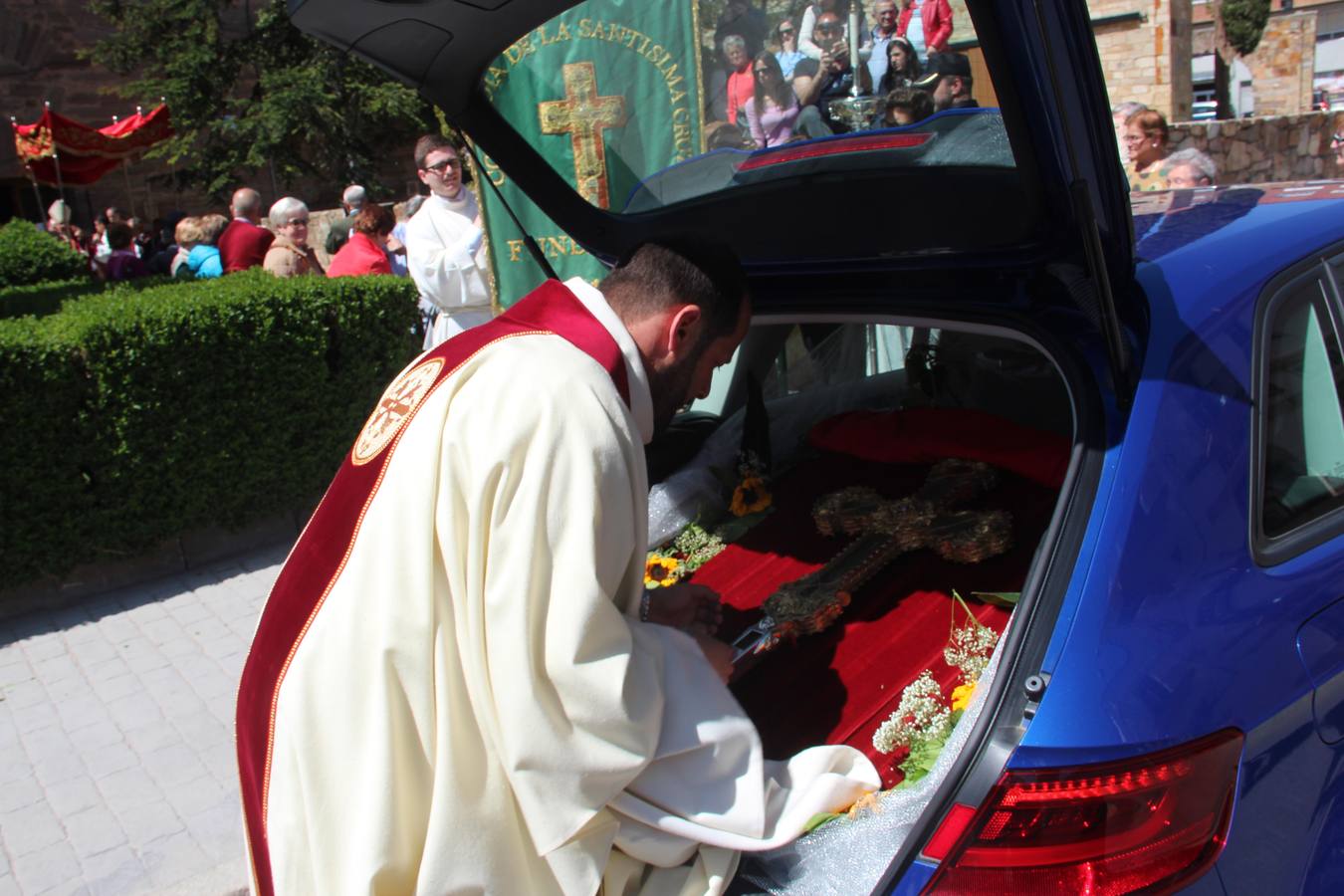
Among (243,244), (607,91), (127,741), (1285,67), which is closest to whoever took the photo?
(607,91)

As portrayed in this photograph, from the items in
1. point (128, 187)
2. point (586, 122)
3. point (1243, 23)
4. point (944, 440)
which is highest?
point (586, 122)

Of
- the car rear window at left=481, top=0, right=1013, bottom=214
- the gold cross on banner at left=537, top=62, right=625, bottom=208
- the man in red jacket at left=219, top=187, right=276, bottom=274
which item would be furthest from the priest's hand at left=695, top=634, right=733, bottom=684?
the man in red jacket at left=219, top=187, right=276, bottom=274

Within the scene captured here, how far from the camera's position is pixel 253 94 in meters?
19.1

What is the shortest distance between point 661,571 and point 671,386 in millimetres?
1239

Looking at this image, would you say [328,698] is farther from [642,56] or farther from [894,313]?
[642,56]

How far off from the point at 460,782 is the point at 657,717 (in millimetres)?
320

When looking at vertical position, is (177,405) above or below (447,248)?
below

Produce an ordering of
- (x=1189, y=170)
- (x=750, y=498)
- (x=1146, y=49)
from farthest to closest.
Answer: (x=1146, y=49) < (x=1189, y=170) < (x=750, y=498)

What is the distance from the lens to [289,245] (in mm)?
7562

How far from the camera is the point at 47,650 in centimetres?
511

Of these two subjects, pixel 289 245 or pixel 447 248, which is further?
pixel 289 245

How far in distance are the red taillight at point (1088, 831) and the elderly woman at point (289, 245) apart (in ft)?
21.6

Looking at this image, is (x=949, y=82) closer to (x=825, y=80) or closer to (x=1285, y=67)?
(x=825, y=80)

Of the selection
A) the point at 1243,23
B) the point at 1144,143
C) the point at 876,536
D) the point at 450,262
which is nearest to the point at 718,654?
the point at 876,536
